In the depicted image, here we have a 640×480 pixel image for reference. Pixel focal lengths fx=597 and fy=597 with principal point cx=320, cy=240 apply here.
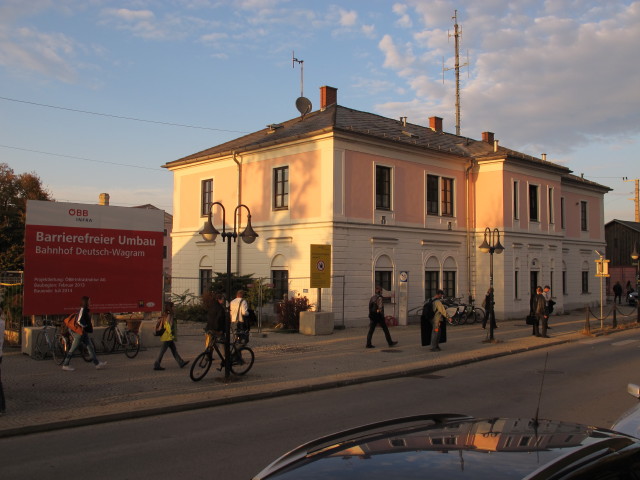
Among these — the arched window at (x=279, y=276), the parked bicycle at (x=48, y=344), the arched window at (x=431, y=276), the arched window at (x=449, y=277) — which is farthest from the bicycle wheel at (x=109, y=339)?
the arched window at (x=449, y=277)

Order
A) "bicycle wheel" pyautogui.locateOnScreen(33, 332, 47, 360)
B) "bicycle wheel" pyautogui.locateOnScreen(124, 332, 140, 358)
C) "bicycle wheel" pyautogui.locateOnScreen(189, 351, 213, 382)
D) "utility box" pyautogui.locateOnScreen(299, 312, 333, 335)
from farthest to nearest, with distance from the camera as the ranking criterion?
"utility box" pyautogui.locateOnScreen(299, 312, 333, 335) < "bicycle wheel" pyautogui.locateOnScreen(124, 332, 140, 358) < "bicycle wheel" pyautogui.locateOnScreen(33, 332, 47, 360) < "bicycle wheel" pyautogui.locateOnScreen(189, 351, 213, 382)

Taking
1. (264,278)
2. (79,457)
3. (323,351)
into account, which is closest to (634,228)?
(264,278)

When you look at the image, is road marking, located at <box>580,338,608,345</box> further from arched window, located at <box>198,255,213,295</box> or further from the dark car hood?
the dark car hood

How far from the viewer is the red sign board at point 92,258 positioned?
15.9m

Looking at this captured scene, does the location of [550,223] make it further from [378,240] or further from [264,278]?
[264,278]

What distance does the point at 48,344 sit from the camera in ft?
50.6

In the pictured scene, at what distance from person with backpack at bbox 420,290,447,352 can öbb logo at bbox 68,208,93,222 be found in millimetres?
10349

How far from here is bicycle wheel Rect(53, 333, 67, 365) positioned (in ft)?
49.8

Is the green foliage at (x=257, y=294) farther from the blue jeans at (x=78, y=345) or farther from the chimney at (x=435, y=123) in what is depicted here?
the chimney at (x=435, y=123)

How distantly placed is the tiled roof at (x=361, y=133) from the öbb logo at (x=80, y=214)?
11.8 m

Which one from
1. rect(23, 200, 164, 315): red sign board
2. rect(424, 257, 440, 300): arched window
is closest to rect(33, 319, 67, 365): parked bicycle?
rect(23, 200, 164, 315): red sign board

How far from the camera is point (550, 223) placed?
35.2m

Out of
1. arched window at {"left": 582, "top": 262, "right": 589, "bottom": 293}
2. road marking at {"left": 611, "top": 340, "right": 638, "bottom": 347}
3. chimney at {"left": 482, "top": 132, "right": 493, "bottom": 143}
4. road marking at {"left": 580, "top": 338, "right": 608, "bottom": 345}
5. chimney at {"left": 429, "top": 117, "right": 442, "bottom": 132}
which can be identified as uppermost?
chimney at {"left": 429, "top": 117, "right": 442, "bottom": 132}

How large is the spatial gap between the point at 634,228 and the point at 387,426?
62.1 meters
